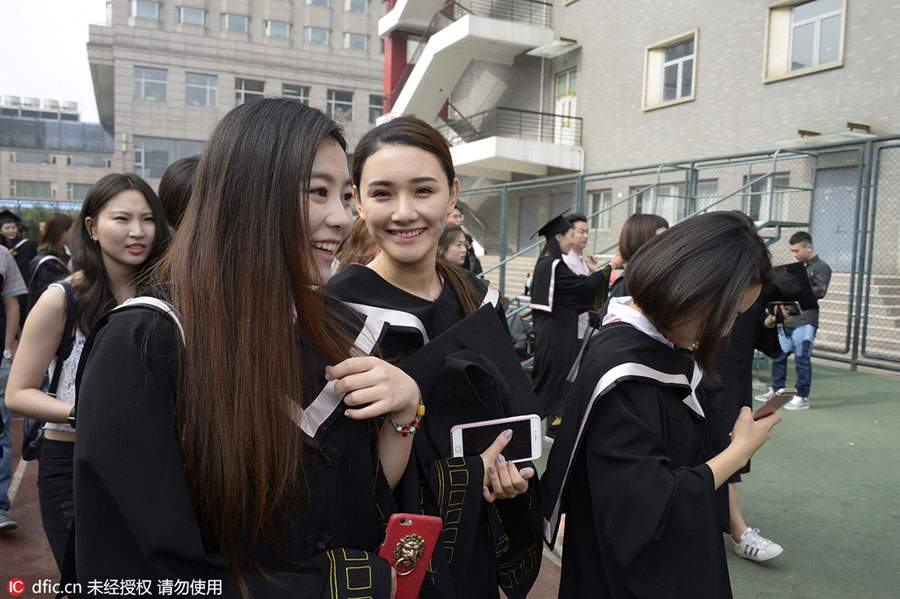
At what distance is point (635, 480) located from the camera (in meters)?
1.54

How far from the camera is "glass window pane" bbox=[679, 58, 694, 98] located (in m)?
13.8

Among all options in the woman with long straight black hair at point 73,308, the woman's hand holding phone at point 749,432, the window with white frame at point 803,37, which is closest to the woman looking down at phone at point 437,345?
the woman's hand holding phone at point 749,432

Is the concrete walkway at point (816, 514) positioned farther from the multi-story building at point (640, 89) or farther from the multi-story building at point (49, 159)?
the multi-story building at point (49, 159)

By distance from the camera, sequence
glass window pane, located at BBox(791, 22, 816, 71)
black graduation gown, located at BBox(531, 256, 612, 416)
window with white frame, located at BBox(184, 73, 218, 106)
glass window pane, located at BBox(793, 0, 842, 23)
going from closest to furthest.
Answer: black graduation gown, located at BBox(531, 256, 612, 416)
glass window pane, located at BBox(793, 0, 842, 23)
glass window pane, located at BBox(791, 22, 816, 71)
window with white frame, located at BBox(184, 73, 218, 106)

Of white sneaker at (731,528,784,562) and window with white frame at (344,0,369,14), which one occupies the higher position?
window with white frame at (344,0,369,14)

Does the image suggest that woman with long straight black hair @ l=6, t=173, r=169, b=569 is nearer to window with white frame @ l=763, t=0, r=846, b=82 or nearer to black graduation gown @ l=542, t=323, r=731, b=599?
black graduation gown @ l=542, t=323, r=731, b=599

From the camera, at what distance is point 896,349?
8461 mm

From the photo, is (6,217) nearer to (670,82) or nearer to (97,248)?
(97,248)

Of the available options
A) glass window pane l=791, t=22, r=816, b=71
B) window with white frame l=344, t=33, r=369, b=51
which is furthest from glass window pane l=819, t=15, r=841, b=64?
window with white frame l=344, t=33, r=369, b=51

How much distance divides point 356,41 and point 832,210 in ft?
109

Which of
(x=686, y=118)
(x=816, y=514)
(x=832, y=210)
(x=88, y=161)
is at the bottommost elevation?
(x=816, y=514)

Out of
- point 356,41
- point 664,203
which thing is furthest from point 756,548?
point 356,41

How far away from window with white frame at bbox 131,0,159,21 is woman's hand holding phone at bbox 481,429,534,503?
128 feet

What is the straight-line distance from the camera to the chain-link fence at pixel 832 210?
311 inches
